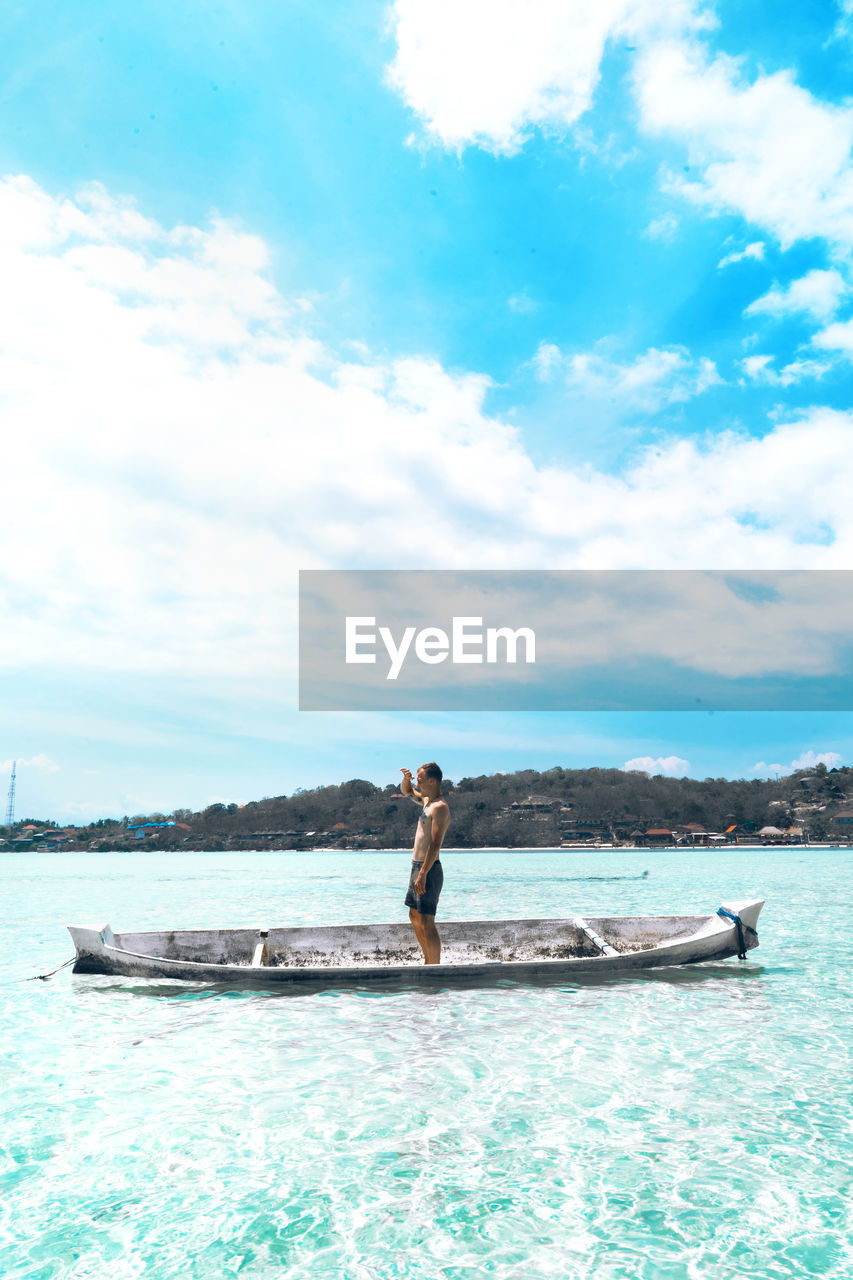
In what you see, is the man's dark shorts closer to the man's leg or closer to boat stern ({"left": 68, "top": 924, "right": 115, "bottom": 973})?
the man's leg

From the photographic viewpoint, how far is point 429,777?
32.1 ft

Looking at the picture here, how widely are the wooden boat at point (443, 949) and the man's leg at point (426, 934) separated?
1.11 feet

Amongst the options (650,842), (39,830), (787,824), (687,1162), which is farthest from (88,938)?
(39,830)

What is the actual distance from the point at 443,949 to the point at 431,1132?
6291 mm

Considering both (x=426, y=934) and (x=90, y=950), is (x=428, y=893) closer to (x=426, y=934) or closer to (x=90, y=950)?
(x=426, y=934)

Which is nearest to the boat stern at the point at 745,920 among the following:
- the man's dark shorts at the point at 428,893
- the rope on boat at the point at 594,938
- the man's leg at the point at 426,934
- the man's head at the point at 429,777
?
the rope on boat at the point at 594,938

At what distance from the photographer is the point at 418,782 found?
9.86 m

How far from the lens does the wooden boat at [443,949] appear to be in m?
10.3

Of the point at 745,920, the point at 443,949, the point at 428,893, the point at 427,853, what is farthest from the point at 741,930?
the point at 427,853

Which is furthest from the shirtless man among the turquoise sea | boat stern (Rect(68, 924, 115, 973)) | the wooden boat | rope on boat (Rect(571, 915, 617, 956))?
boat stern (Rect(68, 924, 115, 973))

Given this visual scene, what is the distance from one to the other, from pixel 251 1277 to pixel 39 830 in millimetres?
208395

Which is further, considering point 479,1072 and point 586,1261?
point 479,1072

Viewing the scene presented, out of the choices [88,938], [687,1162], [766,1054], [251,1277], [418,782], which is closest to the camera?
[251,1277]

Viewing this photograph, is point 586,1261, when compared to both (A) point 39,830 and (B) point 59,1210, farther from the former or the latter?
(A) point 39,830
